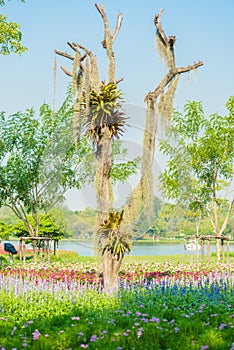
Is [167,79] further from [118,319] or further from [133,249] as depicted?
[118,319]

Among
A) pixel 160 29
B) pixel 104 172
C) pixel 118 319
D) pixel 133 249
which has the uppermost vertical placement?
pixel 160 29

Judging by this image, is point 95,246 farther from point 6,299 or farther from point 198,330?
point 198,330

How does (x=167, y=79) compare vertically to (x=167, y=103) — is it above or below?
above

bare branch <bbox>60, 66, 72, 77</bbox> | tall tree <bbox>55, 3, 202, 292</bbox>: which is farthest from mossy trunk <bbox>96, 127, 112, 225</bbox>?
bare branch <bbox>60, 66, 72, 77</bbox>

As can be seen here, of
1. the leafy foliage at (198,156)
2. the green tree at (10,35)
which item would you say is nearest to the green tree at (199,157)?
the leafy foliage at (198,156)

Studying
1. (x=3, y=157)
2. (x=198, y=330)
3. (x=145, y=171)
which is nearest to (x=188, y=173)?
(x=3, y=157)

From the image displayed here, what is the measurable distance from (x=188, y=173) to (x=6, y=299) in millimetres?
13385

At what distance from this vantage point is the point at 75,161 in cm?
1889

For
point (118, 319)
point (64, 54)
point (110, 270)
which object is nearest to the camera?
point (118, 319)

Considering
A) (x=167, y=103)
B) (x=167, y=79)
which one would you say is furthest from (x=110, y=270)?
(x=167, y=79)

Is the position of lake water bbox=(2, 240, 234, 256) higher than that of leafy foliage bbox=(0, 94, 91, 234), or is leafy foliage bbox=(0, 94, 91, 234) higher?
leafy foliage bbox=(0, 94, 91, 234)

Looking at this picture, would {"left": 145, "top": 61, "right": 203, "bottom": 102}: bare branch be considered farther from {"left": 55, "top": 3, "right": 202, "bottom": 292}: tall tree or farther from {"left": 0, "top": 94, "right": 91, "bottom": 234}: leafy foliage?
{"left": 0, "top": 94, "right": 91, "bottom": 234}: leafy foliage

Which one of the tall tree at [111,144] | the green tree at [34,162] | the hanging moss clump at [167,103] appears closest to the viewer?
the tall tree at [111,144]

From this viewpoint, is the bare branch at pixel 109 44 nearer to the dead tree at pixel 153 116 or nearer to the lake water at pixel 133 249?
the dead tree at pixel 153 116
